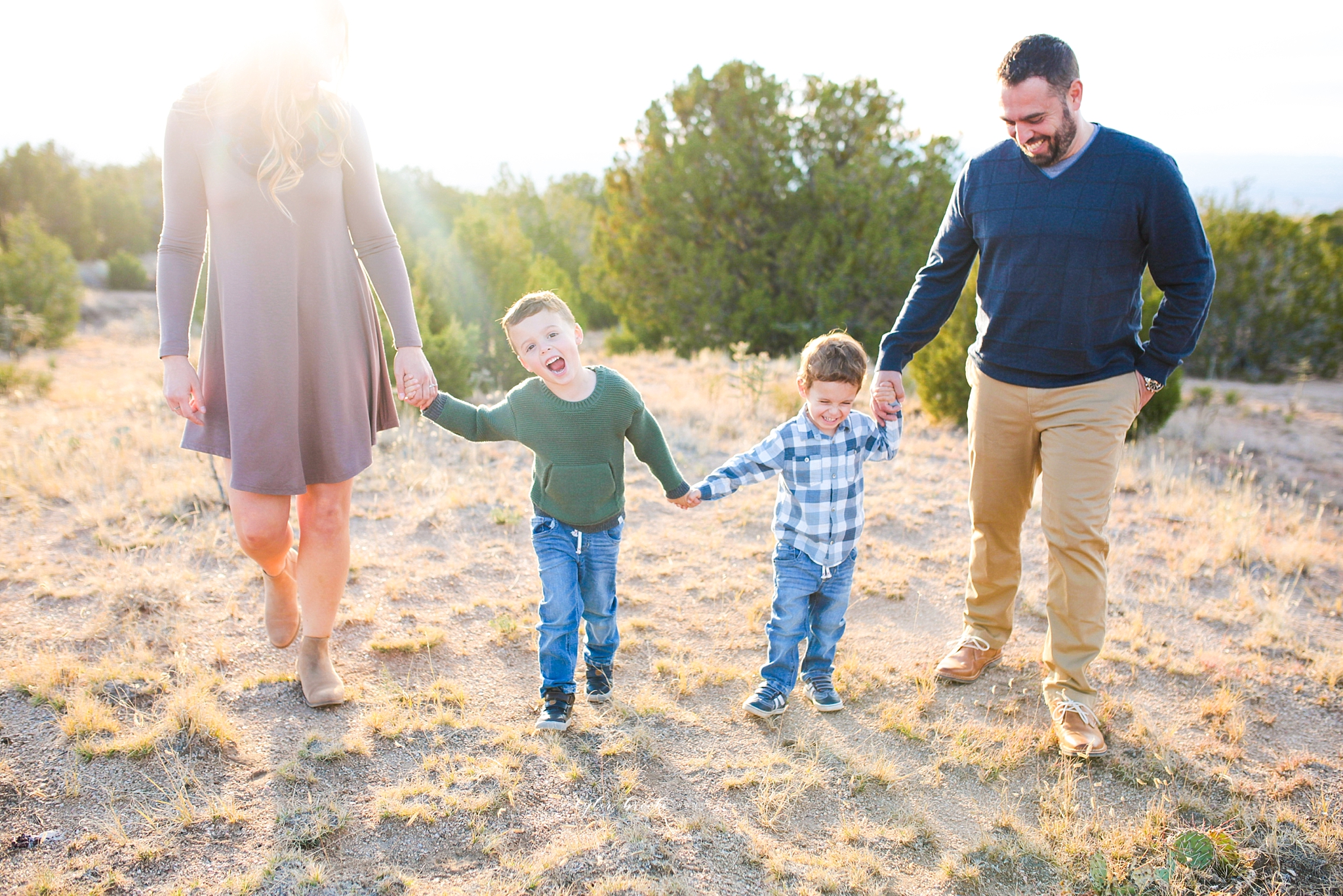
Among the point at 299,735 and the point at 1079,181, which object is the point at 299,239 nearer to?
the point at 299,735

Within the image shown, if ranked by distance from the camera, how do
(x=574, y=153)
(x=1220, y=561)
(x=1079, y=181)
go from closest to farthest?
(x=1079, y=181)
(x=1220, y=561)
(x=574, y=153)

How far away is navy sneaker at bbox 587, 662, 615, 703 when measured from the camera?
2.93 metres

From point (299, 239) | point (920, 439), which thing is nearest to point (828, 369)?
point (299, 239)

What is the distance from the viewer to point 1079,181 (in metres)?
2.58

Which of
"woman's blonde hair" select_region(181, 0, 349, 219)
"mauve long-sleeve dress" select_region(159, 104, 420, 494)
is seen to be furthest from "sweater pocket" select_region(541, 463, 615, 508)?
"woman's blonde hair" select_region(181, 0, 349, 219)

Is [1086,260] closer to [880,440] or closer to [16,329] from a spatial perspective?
[880,440]

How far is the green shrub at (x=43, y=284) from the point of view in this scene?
1225 cm

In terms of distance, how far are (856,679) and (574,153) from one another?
15626 centimetres

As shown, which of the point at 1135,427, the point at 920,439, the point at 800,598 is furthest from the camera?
the point at 1135,427

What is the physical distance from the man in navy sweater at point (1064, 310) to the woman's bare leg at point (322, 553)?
1.86 metres

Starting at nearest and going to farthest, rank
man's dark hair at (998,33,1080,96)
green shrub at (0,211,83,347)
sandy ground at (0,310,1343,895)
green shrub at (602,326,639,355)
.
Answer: sandy ground at (0,310,1343,895), man's dark hair at (998,33,1080,96), green shrub at (0,211,83,347), green shrub at (602,326,639,355)

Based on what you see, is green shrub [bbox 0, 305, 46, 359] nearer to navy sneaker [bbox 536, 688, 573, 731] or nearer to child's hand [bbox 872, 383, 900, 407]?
navy sneaker [bbox 536, 688, 573, 731]

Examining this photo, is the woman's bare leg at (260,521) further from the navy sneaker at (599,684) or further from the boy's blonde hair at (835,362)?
the boy's blonde hair at (835,362)

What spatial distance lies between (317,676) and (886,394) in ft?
7.25
